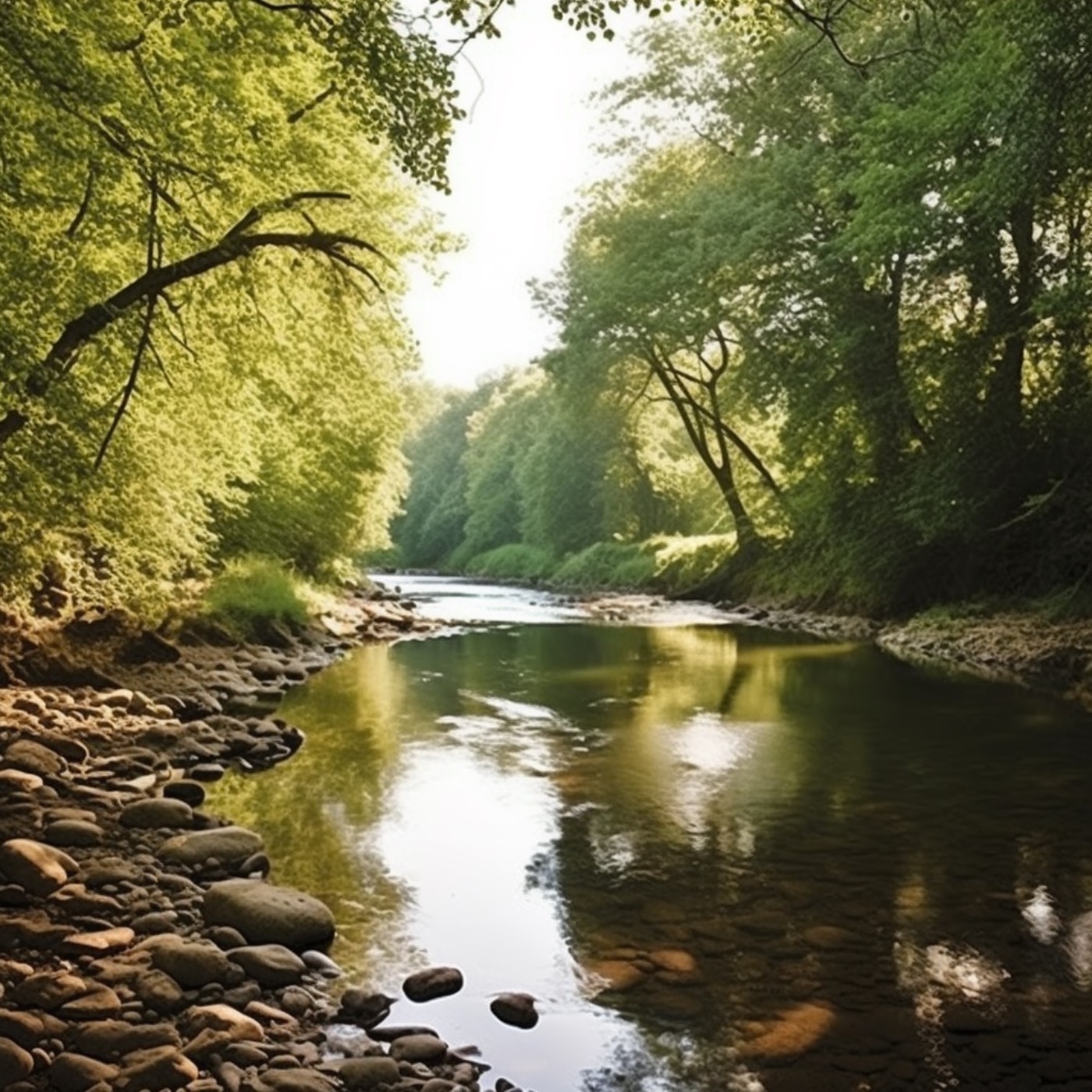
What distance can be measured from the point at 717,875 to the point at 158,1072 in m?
4.28

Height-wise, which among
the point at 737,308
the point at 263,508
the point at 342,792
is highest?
the point at 737,308

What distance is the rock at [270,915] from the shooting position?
20.7ft

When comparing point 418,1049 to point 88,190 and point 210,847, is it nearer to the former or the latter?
point 210,847

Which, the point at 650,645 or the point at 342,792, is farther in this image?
the point at 650,645

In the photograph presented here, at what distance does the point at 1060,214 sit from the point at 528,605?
21736 mm

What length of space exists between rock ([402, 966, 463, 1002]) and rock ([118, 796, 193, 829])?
333 centimetres

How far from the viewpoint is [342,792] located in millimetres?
10219

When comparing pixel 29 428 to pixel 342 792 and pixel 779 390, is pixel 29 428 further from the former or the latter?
pixel 779 390

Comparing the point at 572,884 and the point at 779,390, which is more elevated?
the point at 779,390

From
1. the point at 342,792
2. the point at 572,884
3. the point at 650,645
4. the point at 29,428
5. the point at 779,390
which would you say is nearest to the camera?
the point at 572,884

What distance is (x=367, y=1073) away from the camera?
15.6ft

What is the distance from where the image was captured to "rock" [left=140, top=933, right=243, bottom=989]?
5637mm

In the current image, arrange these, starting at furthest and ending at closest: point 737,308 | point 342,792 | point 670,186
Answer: point 670,186, point 737,308, point 342,792

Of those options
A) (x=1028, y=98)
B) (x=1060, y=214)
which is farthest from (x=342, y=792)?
(x=1060, y=214)
